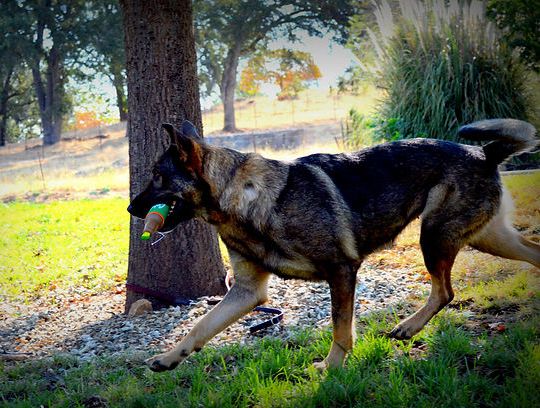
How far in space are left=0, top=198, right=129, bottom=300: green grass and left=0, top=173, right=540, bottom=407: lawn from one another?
3.67 meters

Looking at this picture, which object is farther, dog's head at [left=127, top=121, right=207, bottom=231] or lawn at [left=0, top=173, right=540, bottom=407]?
dog's head at [left=127, top=121, right=207, bottom=231]

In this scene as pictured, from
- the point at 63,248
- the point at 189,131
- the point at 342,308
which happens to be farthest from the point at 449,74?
the point at 342,308

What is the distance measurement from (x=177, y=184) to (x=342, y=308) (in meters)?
1.53

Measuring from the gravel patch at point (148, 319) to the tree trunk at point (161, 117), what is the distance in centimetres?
33

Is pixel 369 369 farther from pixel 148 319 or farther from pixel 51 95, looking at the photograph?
pixel 51 95

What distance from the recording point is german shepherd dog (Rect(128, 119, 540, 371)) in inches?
171

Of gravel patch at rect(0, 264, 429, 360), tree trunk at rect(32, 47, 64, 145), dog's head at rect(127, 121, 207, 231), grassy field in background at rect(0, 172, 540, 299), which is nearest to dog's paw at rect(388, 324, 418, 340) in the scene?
gravel patch at rect(0, 264, 429, 360)

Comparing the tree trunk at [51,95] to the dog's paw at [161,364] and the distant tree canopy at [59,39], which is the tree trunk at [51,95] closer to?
the distant tree canopy at [59,39]

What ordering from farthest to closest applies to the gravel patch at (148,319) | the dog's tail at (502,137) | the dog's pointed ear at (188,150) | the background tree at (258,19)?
the background tree at (258,19) → the gravel patch at (148,319) → the dog's tail at (502,137) → the dog's pointed ear at (188,150)

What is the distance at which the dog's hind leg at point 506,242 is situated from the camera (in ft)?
16.5

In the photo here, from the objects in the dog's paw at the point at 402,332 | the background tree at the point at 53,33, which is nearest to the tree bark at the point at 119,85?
the background tree at the point at 53,33

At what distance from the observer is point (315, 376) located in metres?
3.98

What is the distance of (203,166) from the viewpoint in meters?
4.45

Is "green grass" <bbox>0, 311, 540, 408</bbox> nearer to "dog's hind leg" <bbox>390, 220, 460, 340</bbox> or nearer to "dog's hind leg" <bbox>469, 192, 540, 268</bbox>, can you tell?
"dog's hind leg" <bbox>390, 220, 460, 340</bbox>
